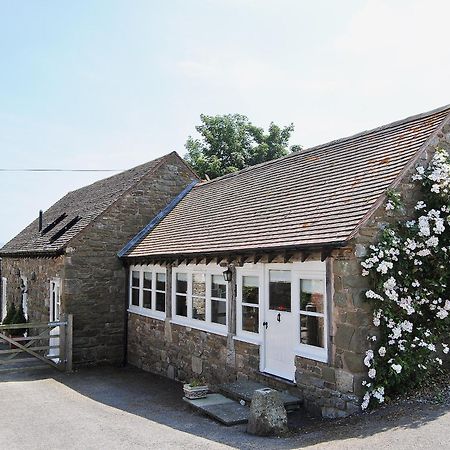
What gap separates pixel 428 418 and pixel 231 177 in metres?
10.2

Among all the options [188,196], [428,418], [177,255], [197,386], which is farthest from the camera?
[188,196]

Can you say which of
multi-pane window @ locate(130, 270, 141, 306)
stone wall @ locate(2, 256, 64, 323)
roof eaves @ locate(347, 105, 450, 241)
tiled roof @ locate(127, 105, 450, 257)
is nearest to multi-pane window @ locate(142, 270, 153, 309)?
Answer: multi-pane window @ locate(130, 270, 141, 306)

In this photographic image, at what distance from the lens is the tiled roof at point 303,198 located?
8.84 metres

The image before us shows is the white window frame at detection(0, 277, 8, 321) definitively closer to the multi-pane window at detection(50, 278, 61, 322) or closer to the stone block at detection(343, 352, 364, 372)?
the multi-pane window at detection(50, 278, 61, 322)

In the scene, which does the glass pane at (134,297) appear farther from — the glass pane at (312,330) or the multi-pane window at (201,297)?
the glass pane at (312,330)

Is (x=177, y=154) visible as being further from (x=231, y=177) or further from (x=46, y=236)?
(x=46, y=236)

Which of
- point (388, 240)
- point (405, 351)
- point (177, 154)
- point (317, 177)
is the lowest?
point (405, 351)

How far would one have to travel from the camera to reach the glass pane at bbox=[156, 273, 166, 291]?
45.5ft

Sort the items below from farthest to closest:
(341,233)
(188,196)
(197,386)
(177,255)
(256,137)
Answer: (256,137)
(188,196)
(177,255)
(197,386)
(341,233)

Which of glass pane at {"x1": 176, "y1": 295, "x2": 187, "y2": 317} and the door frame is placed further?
glass pane at {"x1": 176, "y1": 295, "x2": 187, "y2": 317}

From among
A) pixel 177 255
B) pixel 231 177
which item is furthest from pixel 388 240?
pixel 231 177

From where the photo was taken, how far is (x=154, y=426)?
855 centimetres

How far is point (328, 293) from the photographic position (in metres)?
8.26

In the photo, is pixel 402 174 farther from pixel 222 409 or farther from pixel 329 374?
pixel 222 409
